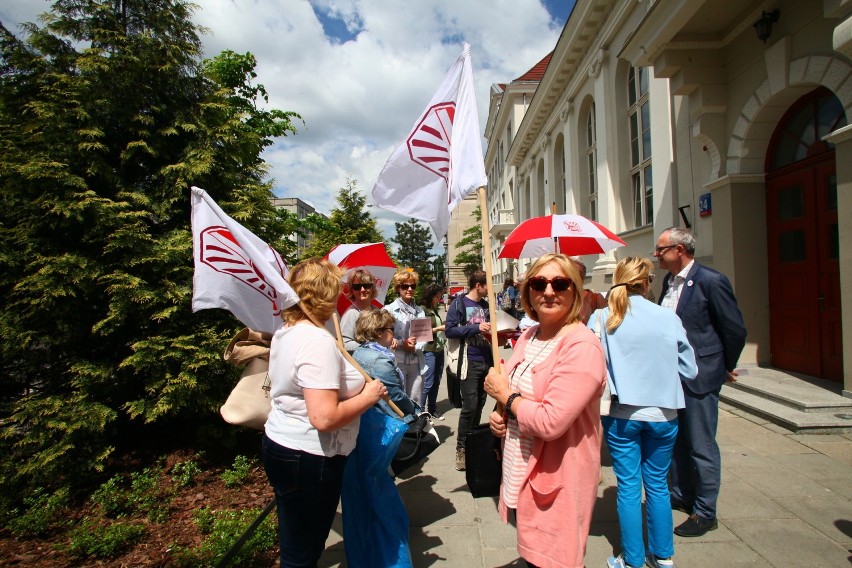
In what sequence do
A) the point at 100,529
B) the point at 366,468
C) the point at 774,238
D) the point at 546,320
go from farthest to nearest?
the point at 774,238 < the point at 100,529 < the point at 366,468 < the point at 546,320

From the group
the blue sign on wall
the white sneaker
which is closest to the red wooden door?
the blue sign on wall

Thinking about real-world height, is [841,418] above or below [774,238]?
below

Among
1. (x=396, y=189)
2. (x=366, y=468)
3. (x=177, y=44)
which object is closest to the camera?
(x=366, y=468)

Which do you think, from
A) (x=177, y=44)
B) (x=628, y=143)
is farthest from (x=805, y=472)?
(x=628, y=143)

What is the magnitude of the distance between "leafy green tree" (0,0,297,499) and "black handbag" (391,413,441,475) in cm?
288

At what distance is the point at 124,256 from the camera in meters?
4.70

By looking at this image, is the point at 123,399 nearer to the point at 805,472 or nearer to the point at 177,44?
the point at 177,44

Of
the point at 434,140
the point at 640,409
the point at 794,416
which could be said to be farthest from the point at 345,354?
the point at 794,416

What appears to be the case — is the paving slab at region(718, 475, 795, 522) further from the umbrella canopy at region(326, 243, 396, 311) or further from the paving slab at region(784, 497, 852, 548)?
the umbrella canopy at region(326, 243, 396, 311)

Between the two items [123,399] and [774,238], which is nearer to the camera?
[123,399]

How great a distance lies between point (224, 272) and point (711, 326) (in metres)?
3.35

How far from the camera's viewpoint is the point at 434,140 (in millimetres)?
3057

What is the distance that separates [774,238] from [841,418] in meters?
3.04

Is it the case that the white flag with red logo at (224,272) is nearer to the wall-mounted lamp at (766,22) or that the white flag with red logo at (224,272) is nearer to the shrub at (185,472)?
the shrub at (185,472)
